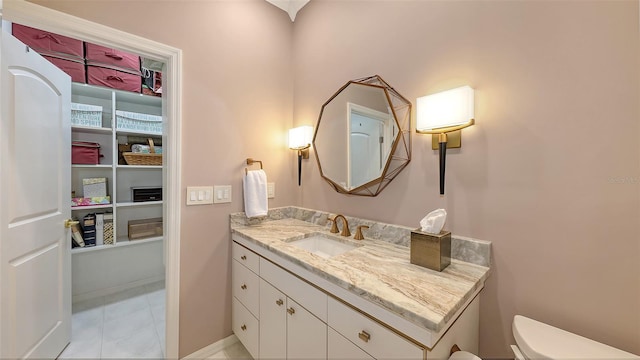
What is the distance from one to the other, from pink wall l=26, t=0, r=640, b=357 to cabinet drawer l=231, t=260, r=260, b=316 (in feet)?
0.29

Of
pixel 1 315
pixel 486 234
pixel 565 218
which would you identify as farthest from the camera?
pixel 1 315

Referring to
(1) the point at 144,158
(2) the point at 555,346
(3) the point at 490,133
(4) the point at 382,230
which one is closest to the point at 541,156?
(3) the point at 490,133

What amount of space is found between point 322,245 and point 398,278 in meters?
0.74

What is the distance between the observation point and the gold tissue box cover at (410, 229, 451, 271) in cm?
98

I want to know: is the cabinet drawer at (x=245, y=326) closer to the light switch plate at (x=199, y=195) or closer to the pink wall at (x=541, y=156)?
Result: the light switch plate at (x=199, y=195)

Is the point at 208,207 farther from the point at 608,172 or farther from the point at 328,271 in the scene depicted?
the point at 608,172

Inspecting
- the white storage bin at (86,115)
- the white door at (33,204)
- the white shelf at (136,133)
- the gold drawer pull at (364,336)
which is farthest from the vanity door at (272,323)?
the white storage bin at (86,115)

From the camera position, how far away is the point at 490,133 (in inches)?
40.8

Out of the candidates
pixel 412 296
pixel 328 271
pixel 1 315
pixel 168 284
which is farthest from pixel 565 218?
pixel 1 315

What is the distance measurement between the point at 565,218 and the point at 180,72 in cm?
210

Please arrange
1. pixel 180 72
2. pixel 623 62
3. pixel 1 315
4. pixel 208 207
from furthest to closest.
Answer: pixel 208 207
pixel 180 72
pixel 1 315
pixel 623 62

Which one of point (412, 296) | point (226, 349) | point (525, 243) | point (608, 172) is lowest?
point (226, 349)

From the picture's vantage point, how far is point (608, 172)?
31.4 inches

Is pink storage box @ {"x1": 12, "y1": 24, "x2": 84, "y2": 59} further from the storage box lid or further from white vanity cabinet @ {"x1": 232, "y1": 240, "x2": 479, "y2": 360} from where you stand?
white vanity cabinet @ {"x1": 232, "y1": 240, "x2": 479, "y2": 360}
